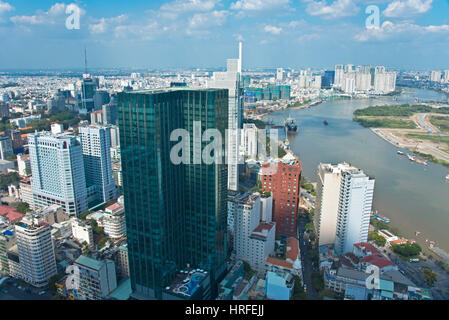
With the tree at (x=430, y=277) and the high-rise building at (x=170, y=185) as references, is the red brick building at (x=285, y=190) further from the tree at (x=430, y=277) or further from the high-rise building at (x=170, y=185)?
the tree at (x=430, y=277)

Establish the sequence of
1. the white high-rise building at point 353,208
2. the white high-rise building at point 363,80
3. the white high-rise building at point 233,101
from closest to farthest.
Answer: the white high-rise building at point 353,208 → the white high-rise building at point 233,101 → the white high-rise building at point 363,80

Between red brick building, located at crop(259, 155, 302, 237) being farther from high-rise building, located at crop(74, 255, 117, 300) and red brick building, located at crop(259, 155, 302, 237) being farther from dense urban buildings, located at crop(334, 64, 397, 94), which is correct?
dense urban buildings, located at crop(334, 64, 397, 94)

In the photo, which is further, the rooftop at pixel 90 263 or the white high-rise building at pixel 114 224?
the white high-rise building at pixel 114 224

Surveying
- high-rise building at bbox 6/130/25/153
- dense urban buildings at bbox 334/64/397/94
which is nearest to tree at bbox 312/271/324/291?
high-rise building at bbox 6/130/25/153

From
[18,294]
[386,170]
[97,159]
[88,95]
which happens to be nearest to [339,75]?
[386,170]

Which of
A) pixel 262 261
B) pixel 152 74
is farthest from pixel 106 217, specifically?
pixel 152 74

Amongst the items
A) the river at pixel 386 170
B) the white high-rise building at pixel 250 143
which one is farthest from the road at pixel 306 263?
the white high-rise building at pixel 250 143
